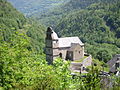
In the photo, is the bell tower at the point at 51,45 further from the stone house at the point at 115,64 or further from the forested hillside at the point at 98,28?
the forested hillside at the point at 98,28

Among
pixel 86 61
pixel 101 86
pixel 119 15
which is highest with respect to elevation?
pixel 119 15

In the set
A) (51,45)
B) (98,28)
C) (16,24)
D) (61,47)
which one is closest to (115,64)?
(61,47)

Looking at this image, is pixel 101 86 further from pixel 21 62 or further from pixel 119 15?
pixel 119 15

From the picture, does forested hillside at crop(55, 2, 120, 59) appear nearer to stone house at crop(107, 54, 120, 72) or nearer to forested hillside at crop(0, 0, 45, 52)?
forested hillside at crop(0, 0, 45, 52)

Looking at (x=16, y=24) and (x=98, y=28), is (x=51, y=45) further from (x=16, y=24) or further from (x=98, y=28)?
(x=98, y=28)

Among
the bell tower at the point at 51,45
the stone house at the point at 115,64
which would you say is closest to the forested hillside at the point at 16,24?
the stone house at the point at 115,64

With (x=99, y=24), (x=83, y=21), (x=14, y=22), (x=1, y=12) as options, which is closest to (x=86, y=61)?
(x=14, y=22)

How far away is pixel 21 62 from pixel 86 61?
3495 cm

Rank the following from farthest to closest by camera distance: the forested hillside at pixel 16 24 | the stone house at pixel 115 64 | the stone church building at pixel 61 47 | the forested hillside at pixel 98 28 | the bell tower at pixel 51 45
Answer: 1. the forested hillside at pixel 98 28
2. the forested hillside at pixel 16 24
3. the stone church building at pixel 61 47
4. the bell tower at pixel 51 45
5. the stone house at pixel 115 64

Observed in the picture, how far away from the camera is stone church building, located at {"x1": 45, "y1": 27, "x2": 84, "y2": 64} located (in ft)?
147

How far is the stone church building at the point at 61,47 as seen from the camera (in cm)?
4481

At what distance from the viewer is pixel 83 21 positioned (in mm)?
126062

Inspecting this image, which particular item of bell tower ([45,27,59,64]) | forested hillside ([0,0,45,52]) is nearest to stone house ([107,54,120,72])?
bell tower ([45,27,59,64])

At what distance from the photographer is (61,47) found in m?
45.6
